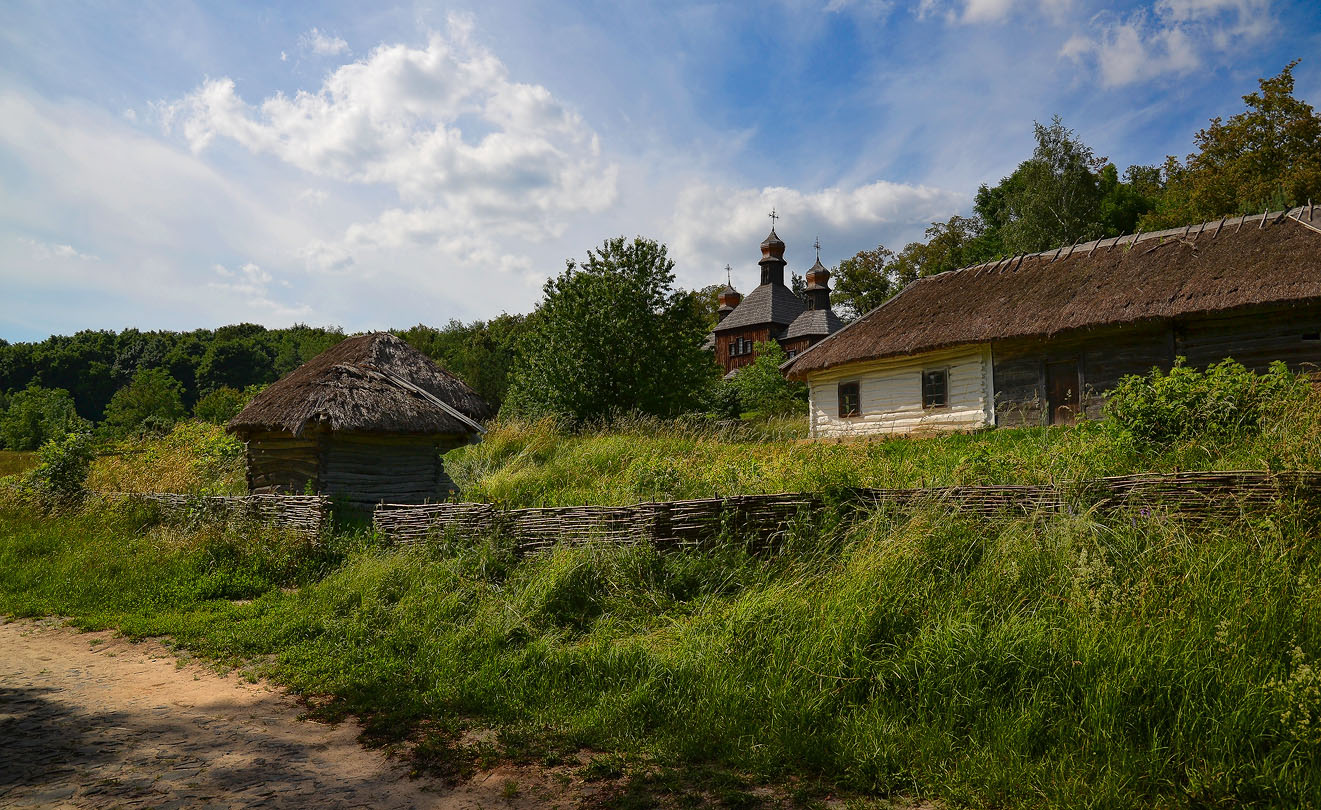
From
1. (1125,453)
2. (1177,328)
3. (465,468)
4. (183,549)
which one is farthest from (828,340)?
(183,549)

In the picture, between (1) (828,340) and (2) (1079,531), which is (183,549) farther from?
(1) (828,340)

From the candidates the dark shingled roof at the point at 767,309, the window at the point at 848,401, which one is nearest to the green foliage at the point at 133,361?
the dark shingled roof at the point at 767,309

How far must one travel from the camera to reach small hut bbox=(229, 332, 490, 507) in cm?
1079

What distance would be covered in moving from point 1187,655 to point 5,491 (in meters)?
15.5

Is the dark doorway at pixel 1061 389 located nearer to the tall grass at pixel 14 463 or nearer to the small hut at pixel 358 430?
the small hut at pixel 358 430

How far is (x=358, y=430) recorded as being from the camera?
1064cm

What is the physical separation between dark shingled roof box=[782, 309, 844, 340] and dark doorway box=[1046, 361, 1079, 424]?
26.1 meters

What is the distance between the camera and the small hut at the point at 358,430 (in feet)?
35.4

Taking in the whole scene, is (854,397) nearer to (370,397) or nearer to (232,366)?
(370,397)

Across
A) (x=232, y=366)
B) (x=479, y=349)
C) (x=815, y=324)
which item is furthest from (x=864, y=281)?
(x=232, y=366)

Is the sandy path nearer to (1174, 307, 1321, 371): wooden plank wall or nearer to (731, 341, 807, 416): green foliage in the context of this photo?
(1174, 307, 1321, 371): wooden plank wall

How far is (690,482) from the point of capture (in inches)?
344

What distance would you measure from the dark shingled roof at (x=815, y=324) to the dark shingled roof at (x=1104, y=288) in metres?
22.6

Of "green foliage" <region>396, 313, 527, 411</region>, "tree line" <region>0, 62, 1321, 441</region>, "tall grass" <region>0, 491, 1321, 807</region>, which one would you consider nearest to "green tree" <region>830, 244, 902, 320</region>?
"tree line" <region>0, 62, 1321, 441</region>
